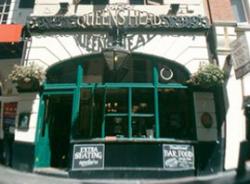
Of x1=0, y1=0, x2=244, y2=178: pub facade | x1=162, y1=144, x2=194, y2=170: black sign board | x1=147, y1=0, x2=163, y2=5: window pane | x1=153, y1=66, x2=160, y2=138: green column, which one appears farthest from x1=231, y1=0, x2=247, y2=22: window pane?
x1=162, y1=144, x2=194, y2=170: black sign board

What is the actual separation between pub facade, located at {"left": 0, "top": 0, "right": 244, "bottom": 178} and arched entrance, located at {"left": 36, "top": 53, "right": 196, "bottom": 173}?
0.10 ft

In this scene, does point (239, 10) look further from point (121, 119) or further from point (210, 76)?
point (121, 119)

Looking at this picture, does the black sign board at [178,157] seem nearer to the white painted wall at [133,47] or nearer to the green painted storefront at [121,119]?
the green painted storefront at [121,119]

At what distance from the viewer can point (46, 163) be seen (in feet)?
30.9

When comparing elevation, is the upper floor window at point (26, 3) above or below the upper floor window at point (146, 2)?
above

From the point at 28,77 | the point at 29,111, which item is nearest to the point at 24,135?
the point at 29,111

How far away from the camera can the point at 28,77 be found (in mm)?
9008

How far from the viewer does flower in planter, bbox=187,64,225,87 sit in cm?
895

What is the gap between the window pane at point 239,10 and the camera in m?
10.9

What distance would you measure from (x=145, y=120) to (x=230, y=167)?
2.79m

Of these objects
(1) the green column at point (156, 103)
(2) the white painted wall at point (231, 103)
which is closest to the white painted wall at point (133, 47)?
(2) the white painted wall at point (231, 103)

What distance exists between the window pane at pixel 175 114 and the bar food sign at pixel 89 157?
199 centimetres

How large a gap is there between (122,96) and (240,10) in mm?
5284

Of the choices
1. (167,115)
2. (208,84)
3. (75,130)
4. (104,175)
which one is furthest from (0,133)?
(208,84)
